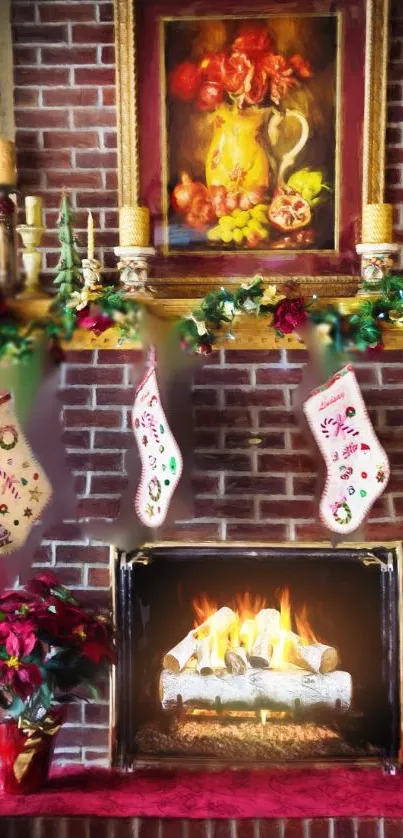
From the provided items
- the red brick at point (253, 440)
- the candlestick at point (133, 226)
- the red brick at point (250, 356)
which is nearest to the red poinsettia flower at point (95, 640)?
the red brick at point (253, 440)

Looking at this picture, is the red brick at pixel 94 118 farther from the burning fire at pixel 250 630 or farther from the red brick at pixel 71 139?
the burning fire at pixel 250 630

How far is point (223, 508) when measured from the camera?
2689mm

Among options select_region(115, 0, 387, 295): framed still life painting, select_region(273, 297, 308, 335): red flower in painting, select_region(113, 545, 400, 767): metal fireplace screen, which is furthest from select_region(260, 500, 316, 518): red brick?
select_region(115, 0, 387, 295): framed still life painting

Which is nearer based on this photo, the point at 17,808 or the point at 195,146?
the point at 17,808

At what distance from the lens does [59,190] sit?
264cm

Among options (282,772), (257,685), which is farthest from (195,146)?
(282,772)

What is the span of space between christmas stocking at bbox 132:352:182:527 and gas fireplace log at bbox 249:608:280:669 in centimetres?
46

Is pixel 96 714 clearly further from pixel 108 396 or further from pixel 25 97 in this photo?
pixel 25 97

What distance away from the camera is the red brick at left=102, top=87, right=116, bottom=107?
8.50ft

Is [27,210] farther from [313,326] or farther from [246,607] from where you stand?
[246,607]

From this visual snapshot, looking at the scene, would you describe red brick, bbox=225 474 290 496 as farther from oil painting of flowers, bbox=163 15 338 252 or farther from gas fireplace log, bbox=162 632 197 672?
oil painting of flowers, bbox=163 15 338 252

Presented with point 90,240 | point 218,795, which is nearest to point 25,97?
point 90,240

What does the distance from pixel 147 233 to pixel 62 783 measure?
1648 mm

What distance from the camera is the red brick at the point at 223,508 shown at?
269cm
